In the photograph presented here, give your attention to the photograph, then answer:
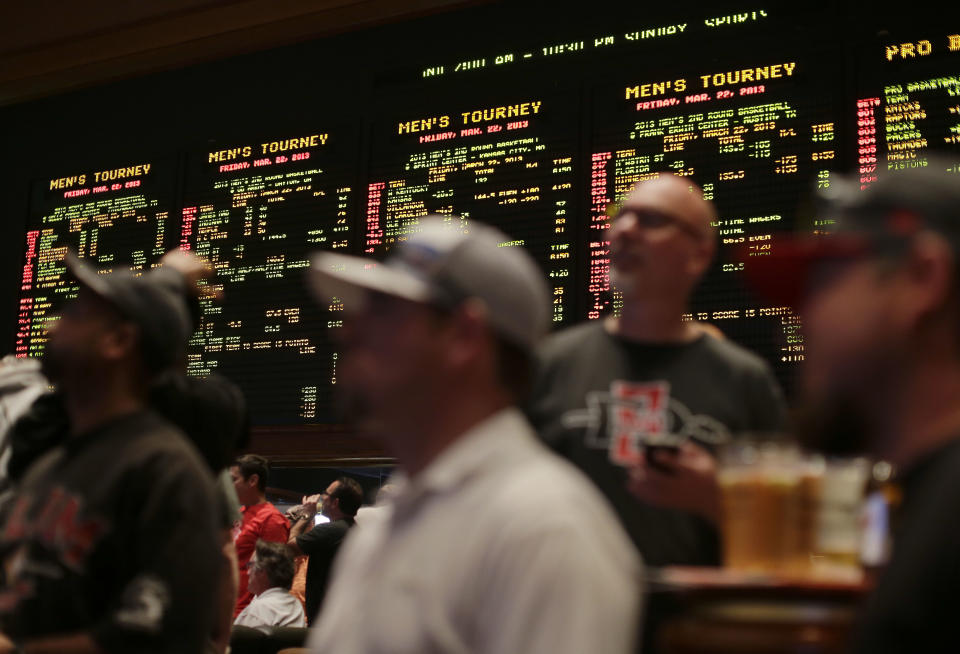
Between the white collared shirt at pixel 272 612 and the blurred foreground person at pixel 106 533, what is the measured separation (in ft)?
10.4

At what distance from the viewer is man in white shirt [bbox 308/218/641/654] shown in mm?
1083

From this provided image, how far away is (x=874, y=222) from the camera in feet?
3.69

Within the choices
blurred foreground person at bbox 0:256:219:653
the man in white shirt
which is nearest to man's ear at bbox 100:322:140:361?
blurred foreground person at bbox 0:256:219:653

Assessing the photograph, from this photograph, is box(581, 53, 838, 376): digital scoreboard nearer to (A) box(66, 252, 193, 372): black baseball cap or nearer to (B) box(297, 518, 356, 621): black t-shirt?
(B) box(297, 518, 356, 621): black t-shirt

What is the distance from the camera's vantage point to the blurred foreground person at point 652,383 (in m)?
2.02

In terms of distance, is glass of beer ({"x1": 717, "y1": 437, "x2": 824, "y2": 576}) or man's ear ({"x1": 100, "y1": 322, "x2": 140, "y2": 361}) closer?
glass of beer ({"x1": 717, "y1": 437, "x2": 824, "y2": 576})

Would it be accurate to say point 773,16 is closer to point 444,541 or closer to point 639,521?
point 639,521

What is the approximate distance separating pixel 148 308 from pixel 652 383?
96 cm

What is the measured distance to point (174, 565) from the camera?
5.43 feet

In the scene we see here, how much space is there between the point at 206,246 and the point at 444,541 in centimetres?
440

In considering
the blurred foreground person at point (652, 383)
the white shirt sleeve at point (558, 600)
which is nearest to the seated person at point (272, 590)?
the blurred foreground person at point (652, 383)

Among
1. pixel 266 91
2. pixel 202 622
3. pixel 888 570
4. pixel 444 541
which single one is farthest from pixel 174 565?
pixel 266 91

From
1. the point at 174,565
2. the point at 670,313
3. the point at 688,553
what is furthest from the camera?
the point at 670,313

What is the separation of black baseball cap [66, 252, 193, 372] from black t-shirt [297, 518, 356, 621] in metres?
2.88
